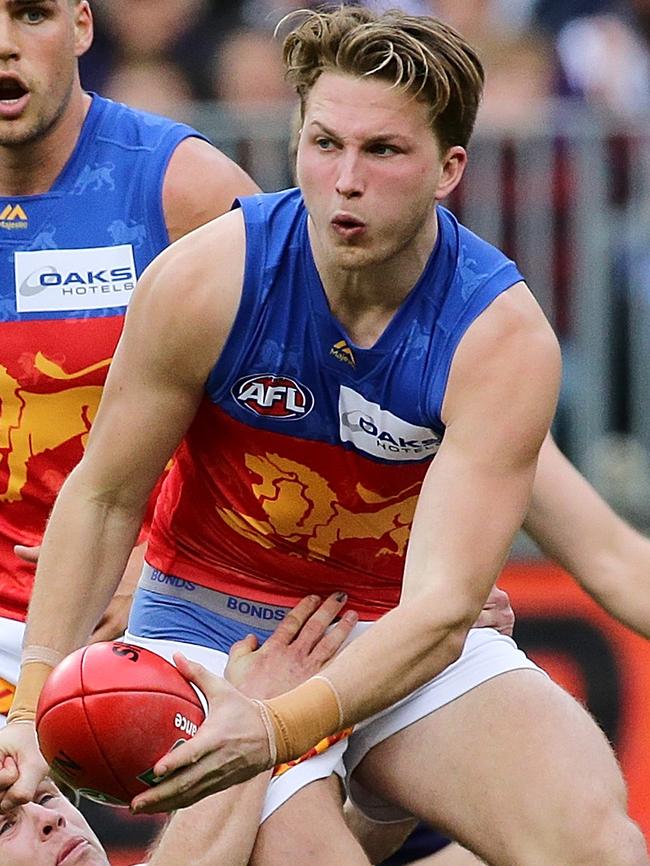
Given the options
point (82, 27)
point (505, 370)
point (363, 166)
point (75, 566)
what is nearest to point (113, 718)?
point (75, 566)

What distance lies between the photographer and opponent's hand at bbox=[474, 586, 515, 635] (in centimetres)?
508

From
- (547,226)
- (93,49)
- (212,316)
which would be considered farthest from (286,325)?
(93,49)

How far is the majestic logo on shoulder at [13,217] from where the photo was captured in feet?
17.3

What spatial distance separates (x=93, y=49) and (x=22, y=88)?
13.7 feet

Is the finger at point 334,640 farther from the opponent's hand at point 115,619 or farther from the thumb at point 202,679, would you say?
the thumb at point 202,679

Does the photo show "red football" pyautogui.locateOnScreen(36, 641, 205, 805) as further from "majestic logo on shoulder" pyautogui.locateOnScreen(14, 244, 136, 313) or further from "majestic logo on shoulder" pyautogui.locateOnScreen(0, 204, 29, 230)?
"majestic logo on shoulder" pyautogui.locateOnScreen(0, 204, 29, 230)

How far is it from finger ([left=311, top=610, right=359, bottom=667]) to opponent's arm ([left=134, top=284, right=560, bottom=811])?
1.79ft

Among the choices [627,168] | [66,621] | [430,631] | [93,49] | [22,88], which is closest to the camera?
[430,631]

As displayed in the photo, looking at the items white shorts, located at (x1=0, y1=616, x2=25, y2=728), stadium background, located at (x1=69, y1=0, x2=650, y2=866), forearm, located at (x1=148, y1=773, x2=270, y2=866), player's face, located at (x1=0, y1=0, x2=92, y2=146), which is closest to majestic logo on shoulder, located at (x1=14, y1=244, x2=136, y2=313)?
player's face, located at (x1=0, y1=0, x2=92, y2=146)

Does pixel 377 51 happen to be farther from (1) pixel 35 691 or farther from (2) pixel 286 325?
(1) pixel 35 691

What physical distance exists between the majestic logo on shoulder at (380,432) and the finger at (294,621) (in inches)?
19.4

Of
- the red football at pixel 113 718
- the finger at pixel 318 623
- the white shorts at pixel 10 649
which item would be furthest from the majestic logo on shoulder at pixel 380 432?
the white shorts at pixel 10 649

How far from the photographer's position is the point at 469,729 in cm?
461

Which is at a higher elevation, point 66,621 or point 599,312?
point 66,621
